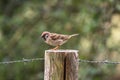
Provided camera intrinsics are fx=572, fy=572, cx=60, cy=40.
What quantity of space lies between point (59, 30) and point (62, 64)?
6.15 m

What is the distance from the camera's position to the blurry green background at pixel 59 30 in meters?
9.82

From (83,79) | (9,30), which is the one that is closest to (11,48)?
(9,30)

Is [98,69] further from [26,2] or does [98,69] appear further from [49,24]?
[26,2]

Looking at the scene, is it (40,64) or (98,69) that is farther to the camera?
(40,64)

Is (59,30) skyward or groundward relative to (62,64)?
skyward

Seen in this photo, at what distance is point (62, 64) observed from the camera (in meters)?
4.61

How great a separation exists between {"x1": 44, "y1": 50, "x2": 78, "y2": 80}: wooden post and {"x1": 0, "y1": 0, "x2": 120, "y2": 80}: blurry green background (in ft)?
16.4

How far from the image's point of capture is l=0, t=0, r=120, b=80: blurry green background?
387 inches

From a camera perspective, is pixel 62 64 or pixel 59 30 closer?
pixel 62 64

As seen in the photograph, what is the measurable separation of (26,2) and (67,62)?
22.5ft

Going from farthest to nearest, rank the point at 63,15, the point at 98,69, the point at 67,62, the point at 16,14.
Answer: the point at 16,14 → the point at 63,15 → the point at 98,69 → the point at 67,62

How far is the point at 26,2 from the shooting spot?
448 inches

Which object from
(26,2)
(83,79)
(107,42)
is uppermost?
(26,2)

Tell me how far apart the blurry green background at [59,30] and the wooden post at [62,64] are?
500 cm
